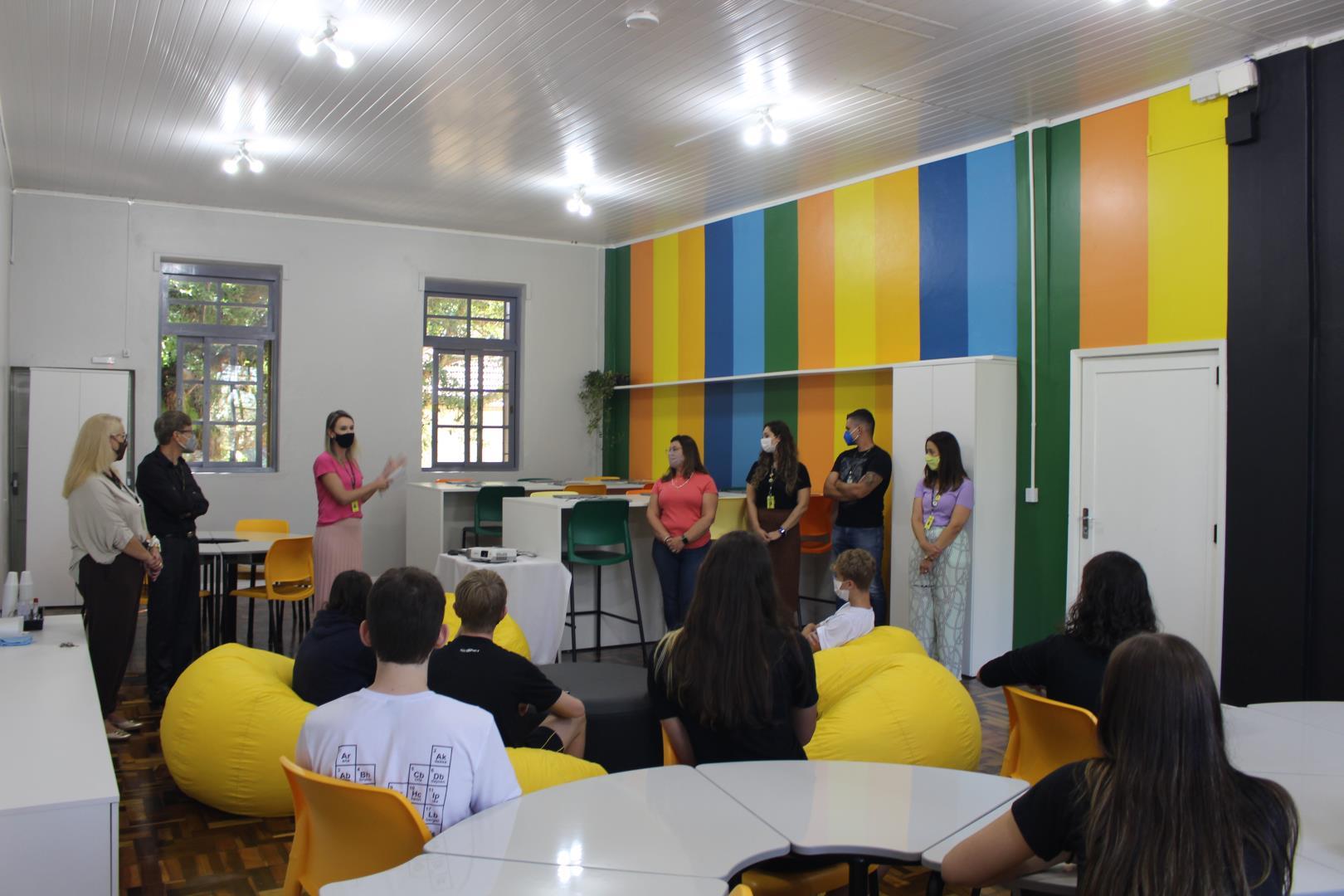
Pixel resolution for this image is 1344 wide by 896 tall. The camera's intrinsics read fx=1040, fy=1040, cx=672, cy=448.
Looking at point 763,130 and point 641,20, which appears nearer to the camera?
point 641,20

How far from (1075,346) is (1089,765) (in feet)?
16.6

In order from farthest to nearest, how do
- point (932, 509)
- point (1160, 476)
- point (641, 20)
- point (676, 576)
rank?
point (676, 576)
point (932, 509)
point (1160, 476)
point (641, 20)

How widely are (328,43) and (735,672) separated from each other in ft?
13.1

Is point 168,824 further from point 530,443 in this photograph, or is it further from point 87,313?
point 530,443

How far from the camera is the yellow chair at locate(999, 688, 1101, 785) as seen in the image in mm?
2635

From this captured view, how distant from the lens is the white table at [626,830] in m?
1.85

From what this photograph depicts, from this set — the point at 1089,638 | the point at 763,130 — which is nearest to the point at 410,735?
the point at 1089,638

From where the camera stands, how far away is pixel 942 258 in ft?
23.4

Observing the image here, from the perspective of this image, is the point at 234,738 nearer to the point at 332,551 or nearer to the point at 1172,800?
the point at 332,551

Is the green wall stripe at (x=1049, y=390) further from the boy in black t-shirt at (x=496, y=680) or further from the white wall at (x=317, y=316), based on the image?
the white wall at (x=317, y=316)

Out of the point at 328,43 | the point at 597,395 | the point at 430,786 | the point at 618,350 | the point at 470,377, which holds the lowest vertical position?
the point at 430,786

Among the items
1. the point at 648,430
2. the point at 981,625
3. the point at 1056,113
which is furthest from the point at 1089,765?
the point at 648,430

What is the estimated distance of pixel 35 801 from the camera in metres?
2.07

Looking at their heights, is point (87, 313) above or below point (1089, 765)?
above
